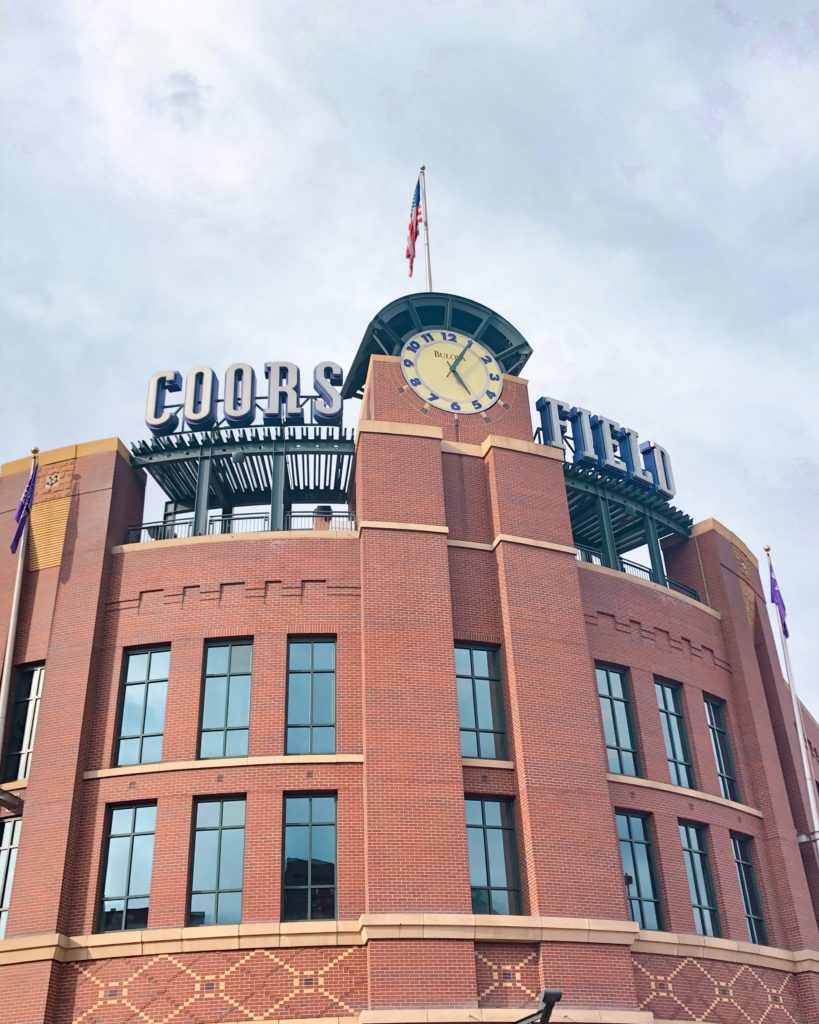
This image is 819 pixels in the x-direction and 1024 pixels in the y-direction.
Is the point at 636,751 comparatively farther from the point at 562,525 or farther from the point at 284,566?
the point at 284,566

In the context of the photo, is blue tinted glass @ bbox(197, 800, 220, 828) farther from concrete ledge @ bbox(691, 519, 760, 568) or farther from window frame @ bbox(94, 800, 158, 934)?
concrete ledge @ bbox(691, 519, 760, 568)

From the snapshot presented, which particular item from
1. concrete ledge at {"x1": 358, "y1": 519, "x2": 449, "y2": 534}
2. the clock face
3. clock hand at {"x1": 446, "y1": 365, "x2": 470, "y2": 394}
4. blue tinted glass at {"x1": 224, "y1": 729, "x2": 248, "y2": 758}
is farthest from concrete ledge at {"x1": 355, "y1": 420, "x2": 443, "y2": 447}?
blue tinted glass at {"x1": 224, "y1": 729, "x2": 248, "y2": 758}

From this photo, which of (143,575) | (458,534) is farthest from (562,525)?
(143,575)

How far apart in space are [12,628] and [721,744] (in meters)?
22.0

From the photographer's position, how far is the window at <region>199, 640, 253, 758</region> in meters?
29.9

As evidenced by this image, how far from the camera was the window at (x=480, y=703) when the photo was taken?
30.4m

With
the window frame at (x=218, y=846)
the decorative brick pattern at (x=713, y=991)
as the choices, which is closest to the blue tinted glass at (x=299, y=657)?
the window frame at (x=218, y=846)

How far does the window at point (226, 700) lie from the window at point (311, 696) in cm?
120

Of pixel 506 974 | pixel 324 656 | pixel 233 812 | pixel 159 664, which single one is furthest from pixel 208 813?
pixel 506 974

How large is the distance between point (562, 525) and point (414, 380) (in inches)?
276

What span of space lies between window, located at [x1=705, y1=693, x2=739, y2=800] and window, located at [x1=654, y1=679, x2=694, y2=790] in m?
1.21

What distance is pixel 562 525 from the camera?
3381cm

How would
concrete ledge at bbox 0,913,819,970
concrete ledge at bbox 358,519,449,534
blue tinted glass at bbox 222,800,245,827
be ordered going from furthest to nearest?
concrete ledge at bbox 358,519,449,534 < blue tinted glass at bbox 222,800,245,827 < concrete ledge at bbox 0,913,819,970

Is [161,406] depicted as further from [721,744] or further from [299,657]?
[721,744]
